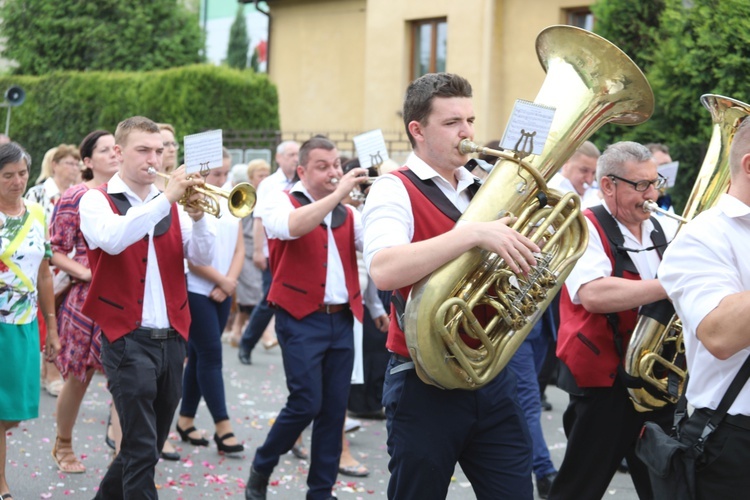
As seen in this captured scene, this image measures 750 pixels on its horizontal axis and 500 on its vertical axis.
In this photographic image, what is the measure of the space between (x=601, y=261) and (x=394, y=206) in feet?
4.05

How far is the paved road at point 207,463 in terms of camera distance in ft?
18.7

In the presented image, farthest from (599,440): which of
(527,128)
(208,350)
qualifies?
(208,350)

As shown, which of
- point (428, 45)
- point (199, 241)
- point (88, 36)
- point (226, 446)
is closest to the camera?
point (199, 241)

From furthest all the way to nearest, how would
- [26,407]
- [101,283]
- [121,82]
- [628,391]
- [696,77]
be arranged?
[121,82] < [696,77] < [26,407] < [101,283] < [628,391]

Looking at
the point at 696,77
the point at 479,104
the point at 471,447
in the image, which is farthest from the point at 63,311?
the point at 479,104

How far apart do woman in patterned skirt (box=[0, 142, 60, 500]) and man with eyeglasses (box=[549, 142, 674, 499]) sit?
263 cm

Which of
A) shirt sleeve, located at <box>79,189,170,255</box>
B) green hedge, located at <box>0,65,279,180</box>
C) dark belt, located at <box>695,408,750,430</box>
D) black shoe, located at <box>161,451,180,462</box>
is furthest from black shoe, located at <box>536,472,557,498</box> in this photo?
green hedge, located at <box>0,65,279,180</box>

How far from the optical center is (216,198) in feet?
15.3

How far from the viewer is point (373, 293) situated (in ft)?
21.7

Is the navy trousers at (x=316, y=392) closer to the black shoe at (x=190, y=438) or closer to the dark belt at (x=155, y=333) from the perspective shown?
the dark belt at (x=155, y=333)

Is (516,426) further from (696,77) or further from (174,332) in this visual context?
(696,77)

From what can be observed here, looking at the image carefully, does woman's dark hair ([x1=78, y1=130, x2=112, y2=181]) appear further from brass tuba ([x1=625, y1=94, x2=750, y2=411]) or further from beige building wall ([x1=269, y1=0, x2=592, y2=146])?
beige building wall ([x1=269, y1=0, x2=592, y2=146])

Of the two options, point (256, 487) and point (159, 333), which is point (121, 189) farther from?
point (256, 487)

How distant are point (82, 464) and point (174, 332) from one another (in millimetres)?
1866
